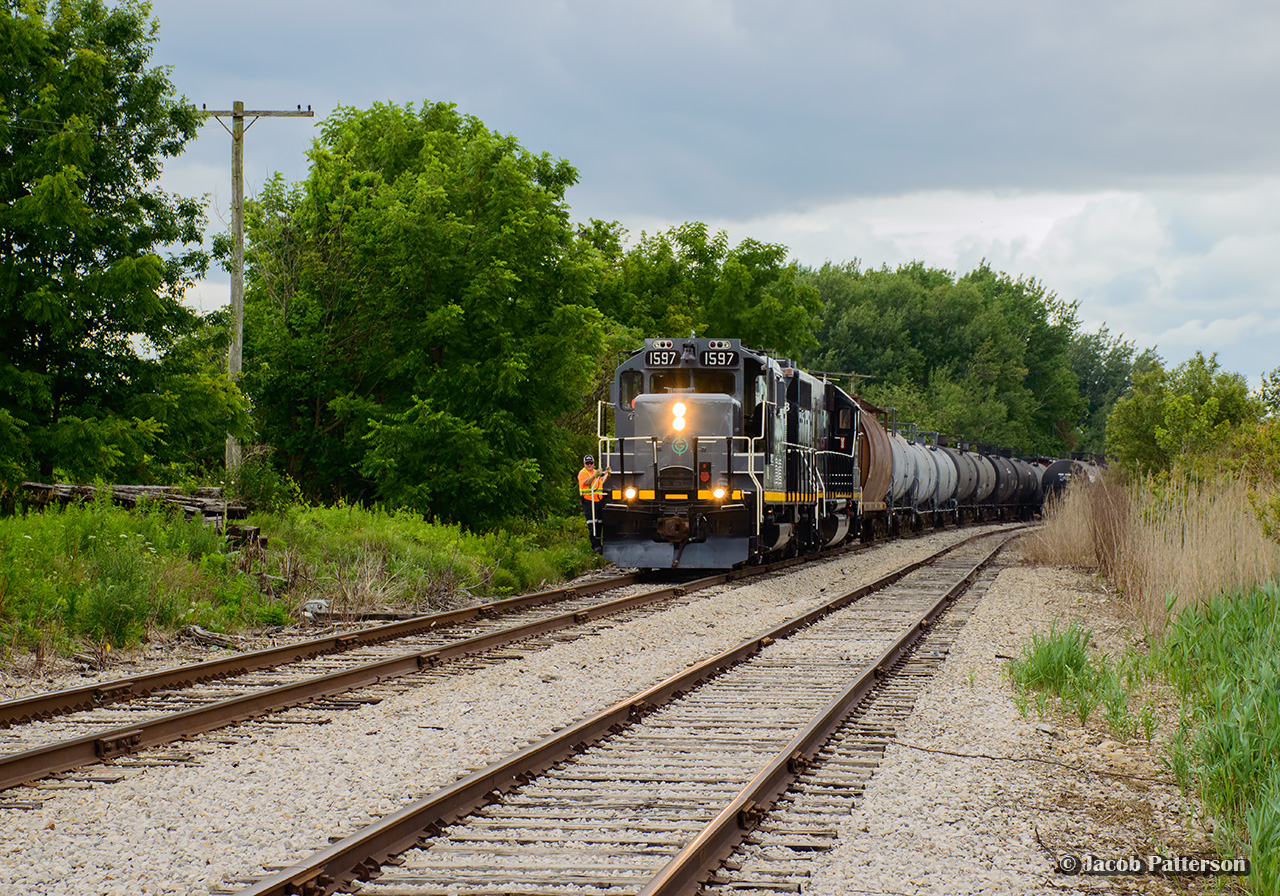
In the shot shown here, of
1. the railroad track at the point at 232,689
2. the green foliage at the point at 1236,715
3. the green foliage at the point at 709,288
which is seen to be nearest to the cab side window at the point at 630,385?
the railroad track at the point at 232,689

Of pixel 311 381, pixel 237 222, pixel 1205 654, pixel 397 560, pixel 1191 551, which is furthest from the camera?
pixel 311 381

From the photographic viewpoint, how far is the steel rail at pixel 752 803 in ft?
16.1

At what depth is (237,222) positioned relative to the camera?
2233 centimetres

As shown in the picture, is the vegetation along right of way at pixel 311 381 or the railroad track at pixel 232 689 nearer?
the railroad track at pixel 232 689

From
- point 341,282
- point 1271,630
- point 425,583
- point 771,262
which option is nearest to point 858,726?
point 1271,630

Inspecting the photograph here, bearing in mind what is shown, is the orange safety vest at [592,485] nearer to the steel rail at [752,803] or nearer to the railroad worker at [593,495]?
the railroad worker at [593,495]

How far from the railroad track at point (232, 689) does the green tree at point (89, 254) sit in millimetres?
7892

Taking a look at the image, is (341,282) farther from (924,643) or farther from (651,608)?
(924,643)

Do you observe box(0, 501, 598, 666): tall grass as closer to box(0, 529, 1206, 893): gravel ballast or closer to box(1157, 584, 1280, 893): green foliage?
box(0, 529, 1206, 893): gravel ballast

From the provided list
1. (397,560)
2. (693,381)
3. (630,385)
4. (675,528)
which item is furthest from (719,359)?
(397,560)

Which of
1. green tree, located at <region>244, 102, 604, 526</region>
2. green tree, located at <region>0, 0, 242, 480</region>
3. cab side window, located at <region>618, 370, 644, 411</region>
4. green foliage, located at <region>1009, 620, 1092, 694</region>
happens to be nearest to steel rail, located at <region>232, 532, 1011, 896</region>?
green foliage, located at <region>1009, 620, 1092, 694</region>

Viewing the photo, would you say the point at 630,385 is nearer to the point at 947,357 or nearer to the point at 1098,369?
the point at 947,357

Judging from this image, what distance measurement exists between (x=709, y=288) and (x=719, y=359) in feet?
105

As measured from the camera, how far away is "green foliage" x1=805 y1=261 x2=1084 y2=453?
8338cm
